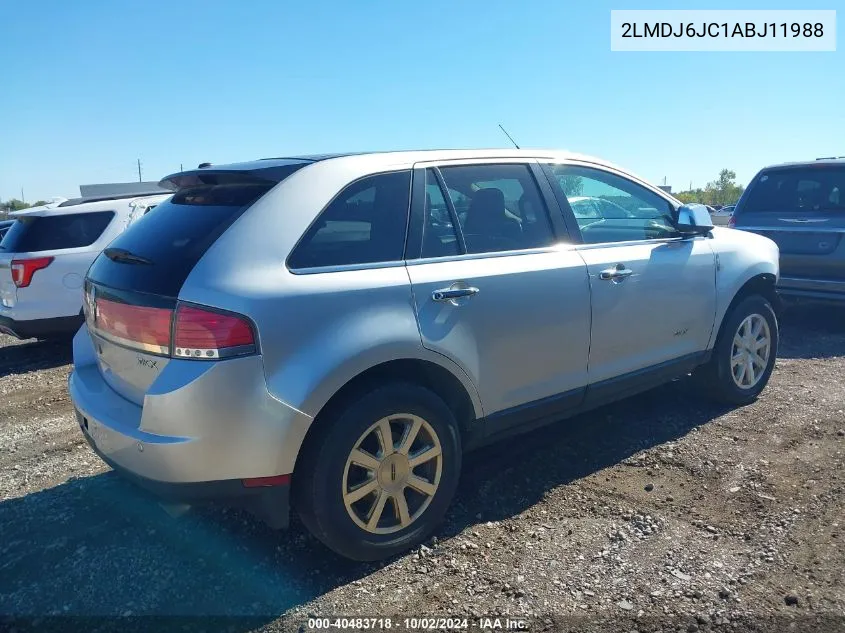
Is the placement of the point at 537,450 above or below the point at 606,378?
below

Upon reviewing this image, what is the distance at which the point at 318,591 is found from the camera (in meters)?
2.79

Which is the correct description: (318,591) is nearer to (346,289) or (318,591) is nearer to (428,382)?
(428,382)

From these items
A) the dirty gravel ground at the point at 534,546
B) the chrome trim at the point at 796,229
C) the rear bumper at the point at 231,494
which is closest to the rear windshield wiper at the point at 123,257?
the rear bumper at the point at 231,494

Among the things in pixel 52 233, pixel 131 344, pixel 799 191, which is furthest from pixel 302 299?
pixel 799 191

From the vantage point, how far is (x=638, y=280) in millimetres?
3912

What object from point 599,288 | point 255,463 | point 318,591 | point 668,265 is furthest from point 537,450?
point 255,463

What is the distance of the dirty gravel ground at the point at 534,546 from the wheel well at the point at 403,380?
0.55 metres

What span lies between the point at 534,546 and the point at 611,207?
2185 mm

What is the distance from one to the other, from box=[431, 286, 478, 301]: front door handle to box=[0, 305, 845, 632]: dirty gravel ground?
3.78ft

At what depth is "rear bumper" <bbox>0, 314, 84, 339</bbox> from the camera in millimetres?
6496

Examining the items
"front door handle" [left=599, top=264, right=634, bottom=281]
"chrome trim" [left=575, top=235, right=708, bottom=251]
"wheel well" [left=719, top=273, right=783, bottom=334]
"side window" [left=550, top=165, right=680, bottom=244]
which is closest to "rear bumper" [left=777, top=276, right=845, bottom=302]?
"wheel well" [left=719, top=273, right=783, bottom=334]

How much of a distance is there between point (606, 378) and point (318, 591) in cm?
202

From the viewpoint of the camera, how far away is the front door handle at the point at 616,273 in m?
3.71

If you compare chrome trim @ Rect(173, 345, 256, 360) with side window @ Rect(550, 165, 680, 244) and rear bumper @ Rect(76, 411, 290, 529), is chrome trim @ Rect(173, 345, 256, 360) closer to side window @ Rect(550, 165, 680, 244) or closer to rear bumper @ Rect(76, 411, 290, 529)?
rear bumper @ Rect(76, 411, 290, 529)
